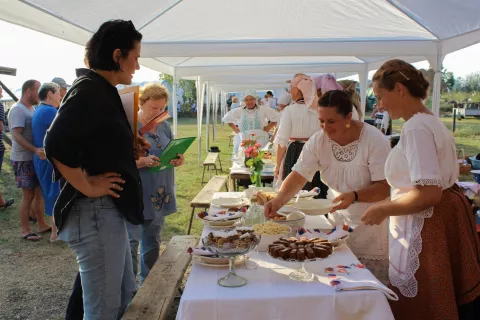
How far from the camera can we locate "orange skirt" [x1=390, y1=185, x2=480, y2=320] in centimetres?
165

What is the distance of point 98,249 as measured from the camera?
1.59 metres

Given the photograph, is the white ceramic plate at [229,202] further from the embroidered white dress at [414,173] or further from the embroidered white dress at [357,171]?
the embroidered white dress at [414,173]

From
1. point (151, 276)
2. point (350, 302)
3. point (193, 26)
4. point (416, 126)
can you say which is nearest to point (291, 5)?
point (193, 26)

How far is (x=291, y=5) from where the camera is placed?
3.66m

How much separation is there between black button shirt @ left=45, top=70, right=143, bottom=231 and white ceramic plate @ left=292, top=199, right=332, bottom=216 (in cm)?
99

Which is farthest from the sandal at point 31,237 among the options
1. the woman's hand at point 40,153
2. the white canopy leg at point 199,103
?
the white canopy leg at point 199,103

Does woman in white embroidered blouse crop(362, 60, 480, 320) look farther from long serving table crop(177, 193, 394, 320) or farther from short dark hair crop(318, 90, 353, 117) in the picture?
short dark hair crop(318, 90, 353, 117)

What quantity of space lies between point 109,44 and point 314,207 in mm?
1404

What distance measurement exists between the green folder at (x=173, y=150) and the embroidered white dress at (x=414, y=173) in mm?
1263

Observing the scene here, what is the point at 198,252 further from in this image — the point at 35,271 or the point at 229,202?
the point at 35,271

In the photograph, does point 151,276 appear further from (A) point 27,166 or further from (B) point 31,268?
(A) point 27,166

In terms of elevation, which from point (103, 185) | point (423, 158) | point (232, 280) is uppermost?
point (423, 158)

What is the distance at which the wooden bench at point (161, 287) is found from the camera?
194 centimetres

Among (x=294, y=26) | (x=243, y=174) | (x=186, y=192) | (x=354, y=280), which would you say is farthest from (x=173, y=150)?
(x=186, y=192)
